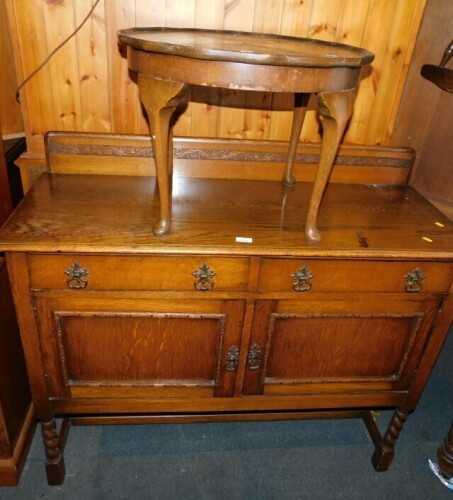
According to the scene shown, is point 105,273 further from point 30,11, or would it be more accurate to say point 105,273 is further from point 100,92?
point 30,11

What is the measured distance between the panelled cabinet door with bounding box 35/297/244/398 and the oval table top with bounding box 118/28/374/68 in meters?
0.77

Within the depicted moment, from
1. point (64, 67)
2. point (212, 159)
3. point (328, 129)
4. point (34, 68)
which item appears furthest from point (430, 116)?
point (34, 68)

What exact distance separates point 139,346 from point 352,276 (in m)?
0.79

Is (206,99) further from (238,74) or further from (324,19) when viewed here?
(238,74)

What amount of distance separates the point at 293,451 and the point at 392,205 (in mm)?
1160

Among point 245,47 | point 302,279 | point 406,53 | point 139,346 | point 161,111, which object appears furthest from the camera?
point 406,53

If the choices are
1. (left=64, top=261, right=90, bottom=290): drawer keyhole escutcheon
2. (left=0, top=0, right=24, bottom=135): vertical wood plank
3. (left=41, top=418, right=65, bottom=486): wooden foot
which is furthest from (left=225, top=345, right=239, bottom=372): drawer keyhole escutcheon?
(left=0, top=0, right=24, bottom=135): vertical wood plank

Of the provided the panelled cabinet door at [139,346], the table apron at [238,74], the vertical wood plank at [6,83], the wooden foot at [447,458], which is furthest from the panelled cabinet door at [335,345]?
the vertical wood plank at [6,83]

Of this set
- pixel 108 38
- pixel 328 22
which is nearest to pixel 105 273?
pixel 108 38

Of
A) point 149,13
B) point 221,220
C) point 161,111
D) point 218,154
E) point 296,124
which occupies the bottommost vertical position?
point 221,220

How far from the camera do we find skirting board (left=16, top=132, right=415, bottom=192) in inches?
69.9

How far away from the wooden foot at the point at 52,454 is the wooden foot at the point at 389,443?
1.32 m

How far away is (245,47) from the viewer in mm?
1383

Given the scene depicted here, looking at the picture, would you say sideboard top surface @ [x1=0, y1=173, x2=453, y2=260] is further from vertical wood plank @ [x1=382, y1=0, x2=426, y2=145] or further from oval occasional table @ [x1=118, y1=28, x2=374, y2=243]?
vertical wood plank @ [x1=382, y1=0, x2=426, y2=145]
